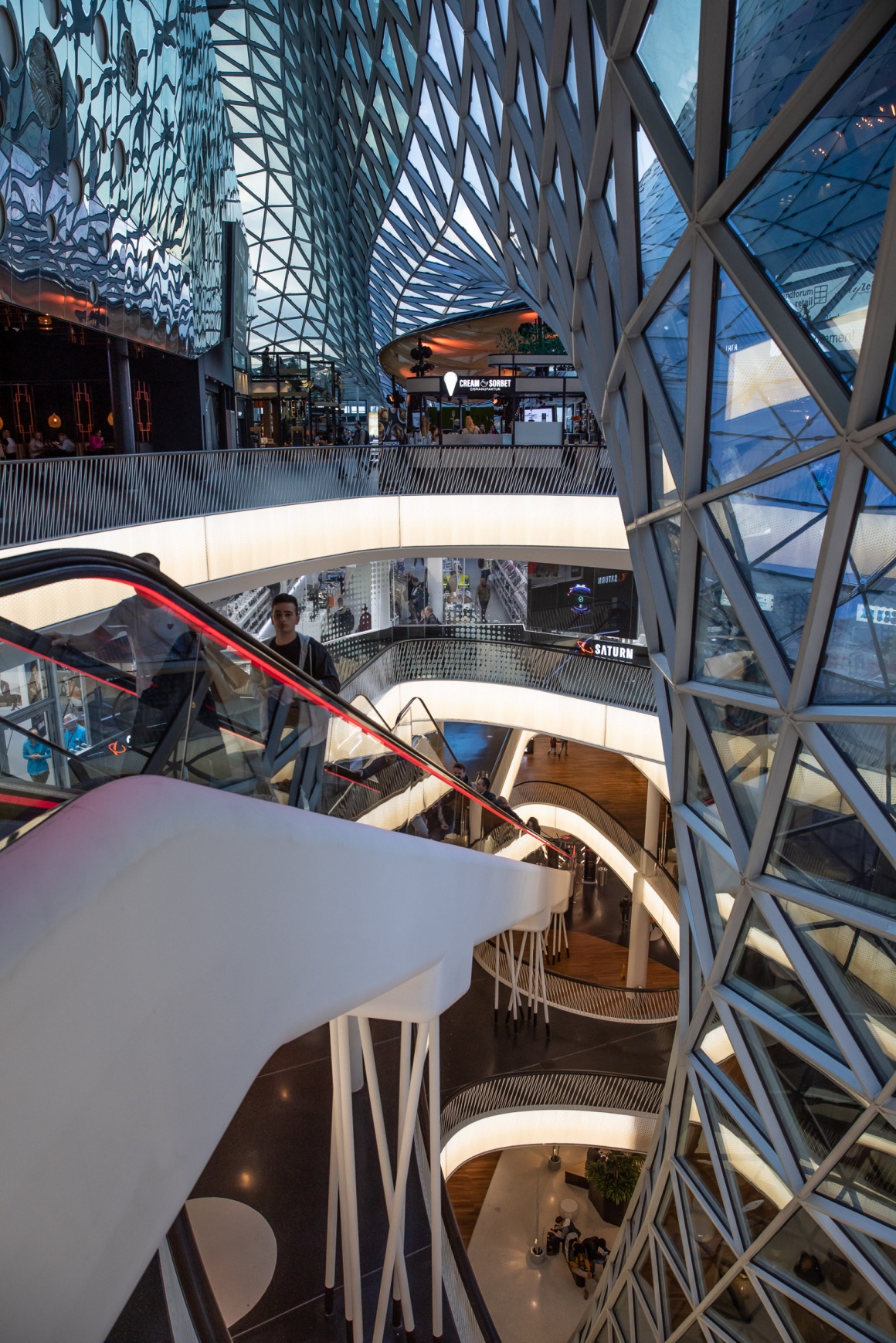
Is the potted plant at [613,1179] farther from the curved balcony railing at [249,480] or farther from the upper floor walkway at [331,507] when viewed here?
the curved balcony railing at [249,480]

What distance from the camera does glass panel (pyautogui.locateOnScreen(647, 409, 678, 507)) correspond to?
996 cm

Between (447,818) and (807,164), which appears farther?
(447,818)

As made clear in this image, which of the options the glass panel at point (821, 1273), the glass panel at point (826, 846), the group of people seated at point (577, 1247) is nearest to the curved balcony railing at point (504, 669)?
the group of people seated at point (577, 1247)

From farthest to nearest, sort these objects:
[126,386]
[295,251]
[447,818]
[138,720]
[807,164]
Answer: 1. [295,251]
2. [126,386]
3. [447,818]
4. [807,164]
5. [138,720]

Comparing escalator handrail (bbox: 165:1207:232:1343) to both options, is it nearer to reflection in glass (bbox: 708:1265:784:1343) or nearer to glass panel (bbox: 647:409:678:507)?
reflection in glass (bbox: 708:1265:784:1343)

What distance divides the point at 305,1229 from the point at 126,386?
66.6 feet

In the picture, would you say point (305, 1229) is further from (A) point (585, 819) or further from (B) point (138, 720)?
(A) point (585, 819)

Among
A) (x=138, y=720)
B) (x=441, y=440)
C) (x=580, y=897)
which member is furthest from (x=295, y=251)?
(x=138, y=720)

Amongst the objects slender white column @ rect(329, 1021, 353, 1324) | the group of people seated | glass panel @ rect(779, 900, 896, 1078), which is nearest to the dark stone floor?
slender white column @ rect(329, 1021, 353, 1324)

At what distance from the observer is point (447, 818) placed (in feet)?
32.1

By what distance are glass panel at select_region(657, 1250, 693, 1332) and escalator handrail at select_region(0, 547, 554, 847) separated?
30.9ft

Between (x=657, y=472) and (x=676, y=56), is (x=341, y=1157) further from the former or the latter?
(x=676, y=56)

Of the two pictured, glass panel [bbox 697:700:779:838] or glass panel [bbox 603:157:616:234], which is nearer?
glass panel [bbox 697:700:779:838]

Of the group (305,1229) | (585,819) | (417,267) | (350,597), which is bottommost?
(585,819)
